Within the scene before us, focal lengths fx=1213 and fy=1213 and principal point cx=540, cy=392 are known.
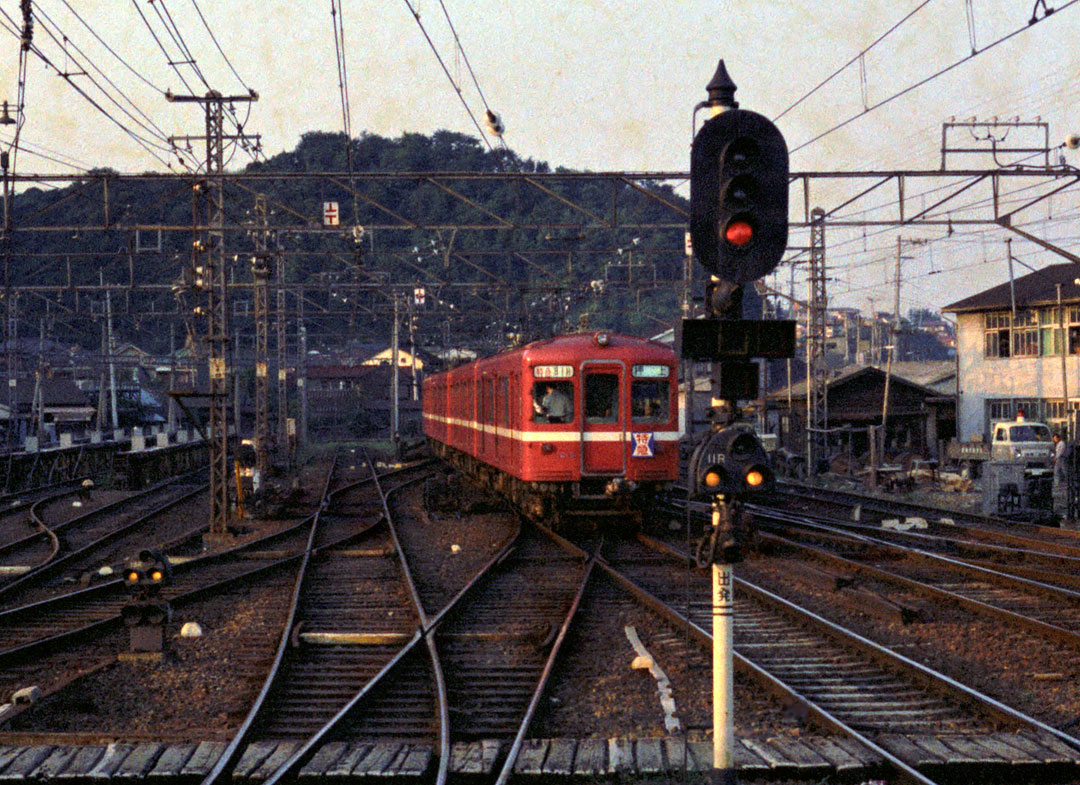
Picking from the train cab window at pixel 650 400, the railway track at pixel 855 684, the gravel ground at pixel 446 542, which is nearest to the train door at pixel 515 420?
the gravel ground at pixel 446 542

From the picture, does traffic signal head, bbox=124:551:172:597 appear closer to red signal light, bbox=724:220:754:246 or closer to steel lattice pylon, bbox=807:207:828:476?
red signal light, bbox=724:220:754:246

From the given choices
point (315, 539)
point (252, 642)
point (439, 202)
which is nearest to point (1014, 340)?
point (315, 539)

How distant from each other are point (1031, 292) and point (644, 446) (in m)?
21.7

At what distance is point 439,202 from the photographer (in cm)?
6338

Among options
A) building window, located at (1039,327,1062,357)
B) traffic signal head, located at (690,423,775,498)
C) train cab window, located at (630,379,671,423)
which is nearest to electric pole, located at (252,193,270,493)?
train cab window, located at (630,379,671,423)

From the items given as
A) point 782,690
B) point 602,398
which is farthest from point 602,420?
point 782,690

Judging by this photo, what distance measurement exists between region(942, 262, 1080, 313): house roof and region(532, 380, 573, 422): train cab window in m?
19.5

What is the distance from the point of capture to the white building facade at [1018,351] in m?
32.0

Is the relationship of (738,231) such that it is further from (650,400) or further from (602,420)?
(650,400)

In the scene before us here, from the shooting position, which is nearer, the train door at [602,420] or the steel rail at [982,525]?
the steel rail at [982,525]

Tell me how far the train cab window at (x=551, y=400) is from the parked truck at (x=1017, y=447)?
43.5ft

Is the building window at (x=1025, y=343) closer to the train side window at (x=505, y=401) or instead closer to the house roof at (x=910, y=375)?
the house roof at (x=910, y=375)

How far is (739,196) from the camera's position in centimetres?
493

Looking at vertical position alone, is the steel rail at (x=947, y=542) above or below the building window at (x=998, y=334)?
below
